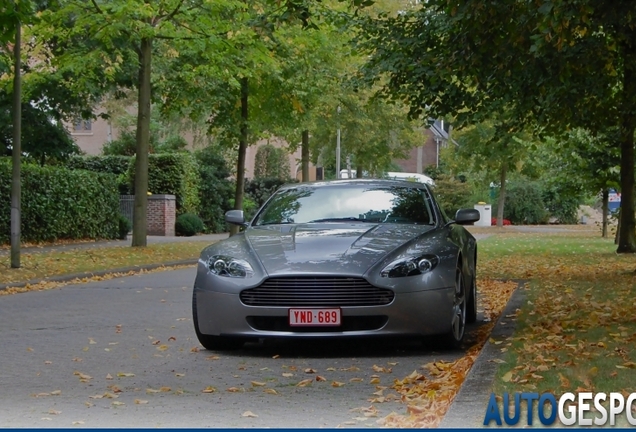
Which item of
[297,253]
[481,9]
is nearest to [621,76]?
[481,9]

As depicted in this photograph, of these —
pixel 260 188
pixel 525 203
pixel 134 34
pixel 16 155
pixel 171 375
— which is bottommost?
pixel 171 375

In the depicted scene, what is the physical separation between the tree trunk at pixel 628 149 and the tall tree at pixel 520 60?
29mm

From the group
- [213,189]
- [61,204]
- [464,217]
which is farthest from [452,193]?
[464,217]

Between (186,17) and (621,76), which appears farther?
(186,17)

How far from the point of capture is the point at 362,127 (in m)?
47.6

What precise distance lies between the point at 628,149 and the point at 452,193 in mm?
50038

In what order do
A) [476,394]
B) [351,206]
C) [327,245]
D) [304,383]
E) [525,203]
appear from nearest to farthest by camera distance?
[476,394] < [304,383] < [327,245] < [351,206] < [525,203]

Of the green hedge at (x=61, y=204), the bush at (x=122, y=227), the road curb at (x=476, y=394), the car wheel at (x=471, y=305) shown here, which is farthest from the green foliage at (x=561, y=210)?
the road curb at (x=476, y=394)

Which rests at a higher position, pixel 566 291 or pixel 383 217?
pixel 383 217

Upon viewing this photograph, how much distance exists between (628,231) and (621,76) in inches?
305

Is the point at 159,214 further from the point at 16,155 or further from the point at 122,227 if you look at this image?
the point at 16,155

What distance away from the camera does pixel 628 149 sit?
23.2 meters

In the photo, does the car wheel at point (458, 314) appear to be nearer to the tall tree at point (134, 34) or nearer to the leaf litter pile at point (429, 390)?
the leaf litter pile at point (429, 390)

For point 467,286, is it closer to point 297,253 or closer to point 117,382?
point 297,253
